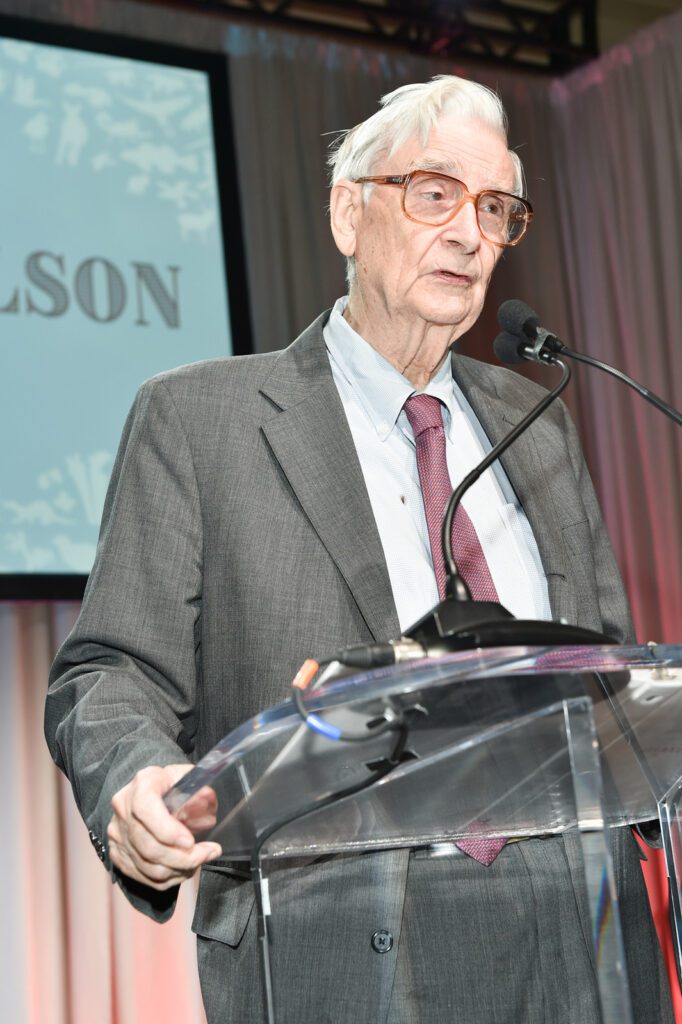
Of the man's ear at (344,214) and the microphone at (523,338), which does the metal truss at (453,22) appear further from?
the microphone at (523,338)

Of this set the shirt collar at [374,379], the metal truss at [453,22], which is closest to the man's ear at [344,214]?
the shirt collar at [374,379]

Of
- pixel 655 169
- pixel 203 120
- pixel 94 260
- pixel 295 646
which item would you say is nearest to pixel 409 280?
pixel 295 646

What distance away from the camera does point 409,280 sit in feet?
5.60

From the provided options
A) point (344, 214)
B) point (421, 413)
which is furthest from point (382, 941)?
point (344, 214)

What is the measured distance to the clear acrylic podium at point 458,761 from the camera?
922mm

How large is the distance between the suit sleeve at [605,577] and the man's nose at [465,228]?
0.37 meters

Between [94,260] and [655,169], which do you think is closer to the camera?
[94,260]

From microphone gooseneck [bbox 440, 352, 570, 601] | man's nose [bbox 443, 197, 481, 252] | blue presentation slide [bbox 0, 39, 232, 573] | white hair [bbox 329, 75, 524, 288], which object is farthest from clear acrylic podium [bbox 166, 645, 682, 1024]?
blue presentation slide [bbox 0, 39, 232, 573]

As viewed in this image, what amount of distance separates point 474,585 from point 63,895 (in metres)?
2.41

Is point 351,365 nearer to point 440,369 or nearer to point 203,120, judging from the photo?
point 440,369

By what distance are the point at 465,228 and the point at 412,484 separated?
1.19 feet

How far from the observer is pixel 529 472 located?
174 centimetres

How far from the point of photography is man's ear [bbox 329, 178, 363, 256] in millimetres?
1837

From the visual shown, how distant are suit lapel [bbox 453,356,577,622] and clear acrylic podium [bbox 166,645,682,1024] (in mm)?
464
